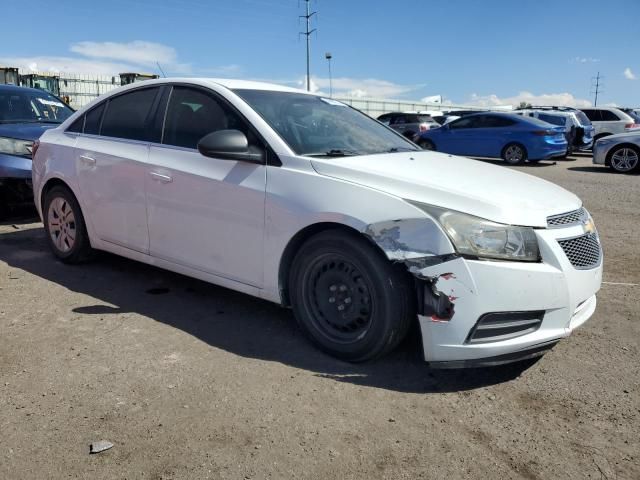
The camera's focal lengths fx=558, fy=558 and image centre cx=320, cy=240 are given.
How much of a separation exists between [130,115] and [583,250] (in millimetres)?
3509

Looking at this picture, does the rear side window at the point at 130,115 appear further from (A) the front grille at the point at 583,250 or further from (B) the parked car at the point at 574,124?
(B) the parked car at the point at 574,124

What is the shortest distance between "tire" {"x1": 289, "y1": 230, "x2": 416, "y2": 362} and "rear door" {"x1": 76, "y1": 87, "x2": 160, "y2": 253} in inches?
61.6

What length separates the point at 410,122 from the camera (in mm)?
22266

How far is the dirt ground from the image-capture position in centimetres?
238

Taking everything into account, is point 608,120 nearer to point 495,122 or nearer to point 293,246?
point 495,122

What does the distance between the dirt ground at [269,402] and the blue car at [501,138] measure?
11.7 m

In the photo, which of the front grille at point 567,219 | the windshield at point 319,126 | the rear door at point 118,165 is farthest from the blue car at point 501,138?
the front grille at point 567,219

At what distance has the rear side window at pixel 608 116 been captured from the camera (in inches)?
752

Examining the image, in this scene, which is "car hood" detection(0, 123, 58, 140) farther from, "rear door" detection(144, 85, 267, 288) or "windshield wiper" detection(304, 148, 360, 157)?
"windshield wiper" detection(304, 148, 360, 157)

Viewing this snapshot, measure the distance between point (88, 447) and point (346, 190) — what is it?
1804mm

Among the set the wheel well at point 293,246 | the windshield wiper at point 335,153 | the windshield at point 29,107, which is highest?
the windshield at point 29,107

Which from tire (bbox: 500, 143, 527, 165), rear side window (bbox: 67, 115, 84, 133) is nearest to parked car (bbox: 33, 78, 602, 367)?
rear side window (bbox: 67, 115, 84, 133)

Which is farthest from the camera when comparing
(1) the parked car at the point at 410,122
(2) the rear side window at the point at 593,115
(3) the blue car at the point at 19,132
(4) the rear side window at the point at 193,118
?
(1) the parked car at the point at 410,122

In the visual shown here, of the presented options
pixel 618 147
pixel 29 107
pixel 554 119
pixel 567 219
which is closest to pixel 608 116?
pixel 554 119
